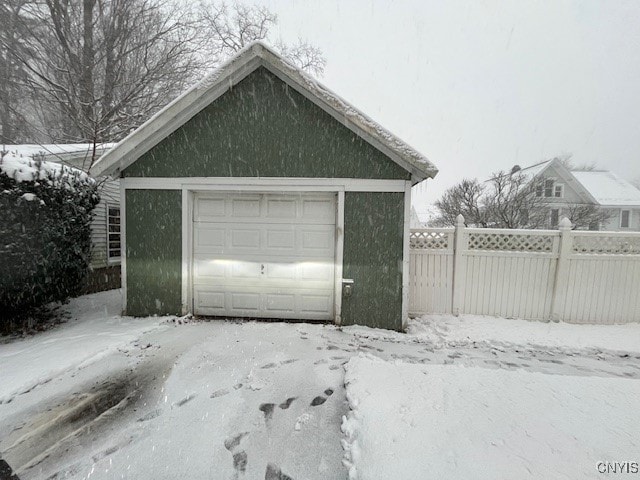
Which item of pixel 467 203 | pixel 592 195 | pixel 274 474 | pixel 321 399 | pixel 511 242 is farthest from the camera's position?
pixel 592 195

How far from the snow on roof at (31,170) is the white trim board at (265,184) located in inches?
46.6

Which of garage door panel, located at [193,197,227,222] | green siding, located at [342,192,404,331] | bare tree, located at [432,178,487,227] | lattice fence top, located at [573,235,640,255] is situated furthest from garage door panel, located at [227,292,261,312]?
bare tree, located at [432,178,487,227]

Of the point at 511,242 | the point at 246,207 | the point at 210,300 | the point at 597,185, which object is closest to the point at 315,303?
the point at 210,300

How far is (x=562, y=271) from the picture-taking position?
6098 millimetres

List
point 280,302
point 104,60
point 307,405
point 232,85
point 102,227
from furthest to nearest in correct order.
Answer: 1. point 104,60
2. point 102,227
3. point 280,302
4. point 232,85
5. point 307,405

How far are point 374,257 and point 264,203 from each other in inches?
94.0

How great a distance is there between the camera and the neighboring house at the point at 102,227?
27.5 ft

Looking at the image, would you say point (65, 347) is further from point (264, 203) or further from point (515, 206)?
point (515, 206)

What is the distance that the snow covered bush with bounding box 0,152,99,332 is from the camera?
15.8 ft

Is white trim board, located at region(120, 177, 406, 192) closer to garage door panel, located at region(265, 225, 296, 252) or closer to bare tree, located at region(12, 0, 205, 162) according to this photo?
garage door panel, located at region(265, 225, 296, 252)

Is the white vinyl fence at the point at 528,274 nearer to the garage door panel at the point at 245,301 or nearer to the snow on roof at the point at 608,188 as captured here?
the garage door panel at the point at 245,301

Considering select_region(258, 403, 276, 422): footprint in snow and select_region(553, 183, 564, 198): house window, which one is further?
select_region(553, 183, 564, 198): house window

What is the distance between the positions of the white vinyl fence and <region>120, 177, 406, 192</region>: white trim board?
1.65 metres

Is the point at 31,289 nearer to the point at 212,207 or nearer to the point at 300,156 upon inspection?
the point at 212,207
